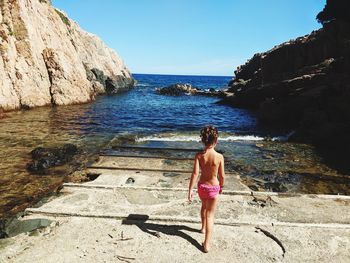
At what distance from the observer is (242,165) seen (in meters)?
15.0

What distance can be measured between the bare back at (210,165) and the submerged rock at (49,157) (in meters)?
8.84

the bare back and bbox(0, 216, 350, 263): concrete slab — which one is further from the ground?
the bare back

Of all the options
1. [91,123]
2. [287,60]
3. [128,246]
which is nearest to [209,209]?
[128,246]

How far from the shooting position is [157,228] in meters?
6.86

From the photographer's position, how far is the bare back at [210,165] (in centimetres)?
594

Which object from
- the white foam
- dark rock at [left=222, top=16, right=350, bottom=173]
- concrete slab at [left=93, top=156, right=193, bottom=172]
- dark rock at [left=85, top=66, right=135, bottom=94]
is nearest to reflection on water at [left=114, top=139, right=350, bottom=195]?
the white foam

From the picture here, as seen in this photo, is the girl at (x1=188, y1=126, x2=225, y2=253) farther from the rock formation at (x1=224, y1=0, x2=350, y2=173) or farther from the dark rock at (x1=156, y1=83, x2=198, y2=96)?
the dark rock at (x1=156, y1=83, x2=198, y2=96)

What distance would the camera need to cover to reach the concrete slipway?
19.3 ft

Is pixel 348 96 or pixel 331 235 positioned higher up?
pixel 348 96

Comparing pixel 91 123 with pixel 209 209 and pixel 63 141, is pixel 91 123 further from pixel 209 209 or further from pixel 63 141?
pixel 209 209

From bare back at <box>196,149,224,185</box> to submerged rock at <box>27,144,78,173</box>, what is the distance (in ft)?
29.0

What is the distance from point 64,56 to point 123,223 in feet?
120

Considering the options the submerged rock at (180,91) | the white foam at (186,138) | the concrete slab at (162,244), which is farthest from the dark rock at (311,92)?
the submerged rock at (180,91)

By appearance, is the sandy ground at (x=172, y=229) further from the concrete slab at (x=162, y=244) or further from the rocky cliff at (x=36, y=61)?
the rocky cliff at (x=36, y=61)
